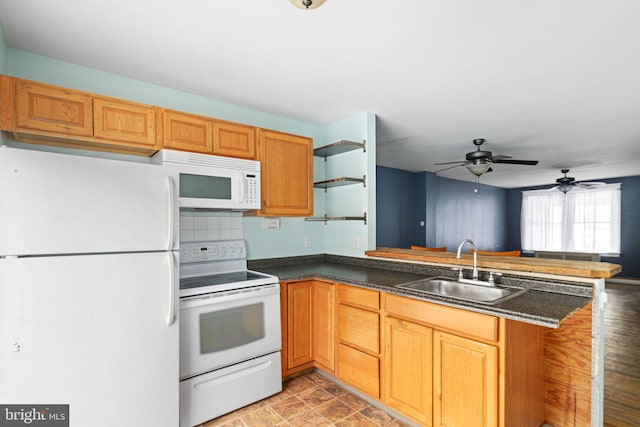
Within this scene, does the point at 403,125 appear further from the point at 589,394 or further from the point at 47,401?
the point at 47,401

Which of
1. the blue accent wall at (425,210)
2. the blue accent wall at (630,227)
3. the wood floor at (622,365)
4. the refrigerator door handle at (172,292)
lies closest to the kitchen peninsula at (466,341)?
the wood floor at (622,365)

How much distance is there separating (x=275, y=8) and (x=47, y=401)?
85.0 inches

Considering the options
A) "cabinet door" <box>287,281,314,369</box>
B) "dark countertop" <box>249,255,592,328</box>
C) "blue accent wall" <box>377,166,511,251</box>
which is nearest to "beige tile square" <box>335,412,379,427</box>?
"cabinet door" <box>287,281,314,369</box>

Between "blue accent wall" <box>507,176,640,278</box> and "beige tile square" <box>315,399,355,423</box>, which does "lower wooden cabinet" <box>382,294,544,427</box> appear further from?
"blue accent wall" <box>507,176,640,278</box>

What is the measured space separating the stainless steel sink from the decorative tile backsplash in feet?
4.93

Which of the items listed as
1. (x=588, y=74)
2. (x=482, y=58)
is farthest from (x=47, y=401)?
(x=588, y=74)

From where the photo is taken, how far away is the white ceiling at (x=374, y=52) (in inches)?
64.2

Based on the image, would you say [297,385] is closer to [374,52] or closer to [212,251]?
[212,251]

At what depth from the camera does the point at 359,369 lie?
2293 millimetres

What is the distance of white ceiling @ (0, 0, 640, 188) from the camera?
1.63 meters

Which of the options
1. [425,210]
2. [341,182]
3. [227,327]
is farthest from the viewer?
[425,210]

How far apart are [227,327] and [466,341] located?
1.45m

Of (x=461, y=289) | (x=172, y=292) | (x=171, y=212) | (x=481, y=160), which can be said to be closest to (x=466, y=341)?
(x=461, y=289)

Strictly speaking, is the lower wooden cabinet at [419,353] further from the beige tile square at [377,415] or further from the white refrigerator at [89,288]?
the white refrigerator at [89,288]
